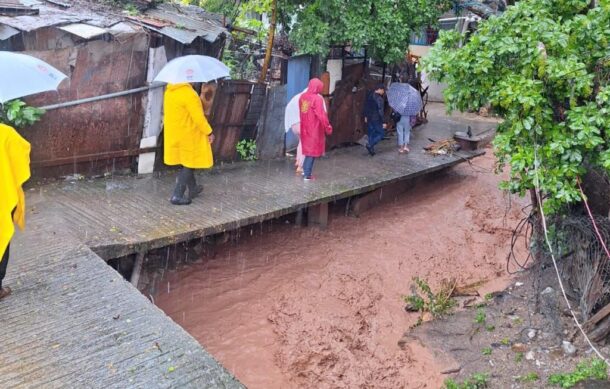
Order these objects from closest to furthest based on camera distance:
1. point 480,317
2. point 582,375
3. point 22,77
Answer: point 582,375, point 22,77, point 480,317

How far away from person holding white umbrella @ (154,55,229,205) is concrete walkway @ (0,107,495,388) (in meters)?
0.63

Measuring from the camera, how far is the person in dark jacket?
10.8 meters

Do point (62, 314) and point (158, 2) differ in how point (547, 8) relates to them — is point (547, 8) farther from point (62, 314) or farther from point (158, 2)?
point (158, 2)

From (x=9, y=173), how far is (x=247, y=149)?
5.64 m

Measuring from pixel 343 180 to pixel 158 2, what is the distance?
456cm

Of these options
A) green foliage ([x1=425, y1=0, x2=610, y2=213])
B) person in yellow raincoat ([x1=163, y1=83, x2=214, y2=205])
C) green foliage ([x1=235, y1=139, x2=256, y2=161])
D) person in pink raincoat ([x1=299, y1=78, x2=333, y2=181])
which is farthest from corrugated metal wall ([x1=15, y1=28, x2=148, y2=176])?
green foliage ([x1=425, y1=0, x2=610, y2=213])

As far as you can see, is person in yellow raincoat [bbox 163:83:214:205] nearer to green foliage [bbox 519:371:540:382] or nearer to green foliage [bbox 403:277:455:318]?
green foliage [bbox 403:277:455:318]

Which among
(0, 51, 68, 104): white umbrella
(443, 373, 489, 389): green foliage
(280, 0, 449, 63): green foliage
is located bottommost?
(443, 373, 489, 389): green foliage

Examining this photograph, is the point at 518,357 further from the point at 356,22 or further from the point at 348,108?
the point at 348,108

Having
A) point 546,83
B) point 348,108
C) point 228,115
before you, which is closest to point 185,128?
point 228,115

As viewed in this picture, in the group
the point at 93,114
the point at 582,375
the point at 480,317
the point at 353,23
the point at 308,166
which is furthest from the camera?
the point at 353,23

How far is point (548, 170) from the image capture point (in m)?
4.72

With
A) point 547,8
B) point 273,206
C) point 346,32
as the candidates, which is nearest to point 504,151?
point 547,8

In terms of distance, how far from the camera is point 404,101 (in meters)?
10.7
